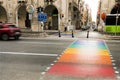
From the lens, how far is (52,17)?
53281 millimetres

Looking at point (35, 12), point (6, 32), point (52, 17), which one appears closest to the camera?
point (6, 32)

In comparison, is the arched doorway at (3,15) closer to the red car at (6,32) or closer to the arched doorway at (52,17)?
the arched doorway at (52,17)

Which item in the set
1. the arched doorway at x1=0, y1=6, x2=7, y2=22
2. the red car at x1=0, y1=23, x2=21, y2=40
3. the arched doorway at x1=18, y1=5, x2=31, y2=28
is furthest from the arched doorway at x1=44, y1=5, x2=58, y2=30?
the red car at x1=0, y1=23, x2=21, y2=40

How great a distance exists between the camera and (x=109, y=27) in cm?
3856

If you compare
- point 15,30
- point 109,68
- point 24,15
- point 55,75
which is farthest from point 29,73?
point 24,15

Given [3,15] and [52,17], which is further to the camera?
[3,15]

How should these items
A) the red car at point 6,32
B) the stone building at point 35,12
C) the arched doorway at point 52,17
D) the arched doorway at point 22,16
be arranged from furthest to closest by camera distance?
the arched doorway at point 22,16 → the arched doorway at point 52,17 → the stone building at point 35,12 → the red car at point 6,32

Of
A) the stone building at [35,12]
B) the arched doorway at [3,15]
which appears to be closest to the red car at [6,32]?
the stone building at [35,12]

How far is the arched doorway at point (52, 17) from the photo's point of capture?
5239 centimetres

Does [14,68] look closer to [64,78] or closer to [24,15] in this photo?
[64,78]

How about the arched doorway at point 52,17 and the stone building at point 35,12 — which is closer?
the stone building at point 35,12

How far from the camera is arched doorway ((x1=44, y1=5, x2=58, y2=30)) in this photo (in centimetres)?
5239

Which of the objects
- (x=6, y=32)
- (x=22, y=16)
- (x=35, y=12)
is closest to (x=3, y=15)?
(x=22, y=16)

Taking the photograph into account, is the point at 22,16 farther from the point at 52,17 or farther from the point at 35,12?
the point at 52,17
